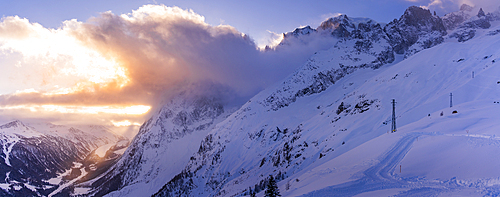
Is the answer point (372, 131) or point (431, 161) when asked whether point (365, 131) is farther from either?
point (431, 161)

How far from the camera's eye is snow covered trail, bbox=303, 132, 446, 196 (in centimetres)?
2605

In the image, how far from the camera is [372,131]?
66.4 meters

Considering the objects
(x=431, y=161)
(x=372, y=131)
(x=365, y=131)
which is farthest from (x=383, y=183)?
(x=365, y=131)

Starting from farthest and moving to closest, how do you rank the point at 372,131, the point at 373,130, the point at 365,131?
the point at 365,131, the point at 373,130, the point at 372,131

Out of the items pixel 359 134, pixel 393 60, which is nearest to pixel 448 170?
pixel 359 134

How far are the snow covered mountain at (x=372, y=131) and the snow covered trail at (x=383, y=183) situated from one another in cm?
10

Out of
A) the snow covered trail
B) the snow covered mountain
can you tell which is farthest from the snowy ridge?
the snow covered mountain

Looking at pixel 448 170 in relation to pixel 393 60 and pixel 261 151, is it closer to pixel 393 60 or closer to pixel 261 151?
pixel 261 151

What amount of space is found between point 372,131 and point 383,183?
4024cm

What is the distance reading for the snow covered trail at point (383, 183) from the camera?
26.0 meters

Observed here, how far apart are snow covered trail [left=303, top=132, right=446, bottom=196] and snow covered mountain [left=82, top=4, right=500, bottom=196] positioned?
0.34 ft

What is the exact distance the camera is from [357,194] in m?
27.3

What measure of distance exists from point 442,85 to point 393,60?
109 metres

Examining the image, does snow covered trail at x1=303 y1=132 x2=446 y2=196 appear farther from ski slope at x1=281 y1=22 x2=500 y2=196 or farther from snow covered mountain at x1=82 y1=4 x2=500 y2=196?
snow covered mountain at x1=82 y1=4 x2=500 y2=196
